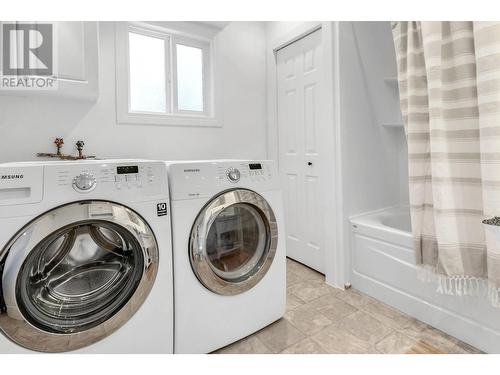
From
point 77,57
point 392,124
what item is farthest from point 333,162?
point 77,57

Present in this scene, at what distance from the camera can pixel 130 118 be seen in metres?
2.08

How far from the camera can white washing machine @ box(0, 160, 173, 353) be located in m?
0.94

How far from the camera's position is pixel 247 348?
4.57 ft

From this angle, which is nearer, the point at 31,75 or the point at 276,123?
the point at 31,75

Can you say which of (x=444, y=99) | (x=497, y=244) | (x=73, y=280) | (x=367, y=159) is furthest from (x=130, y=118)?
(x=497, y=244)

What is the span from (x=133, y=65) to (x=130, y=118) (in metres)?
0.47

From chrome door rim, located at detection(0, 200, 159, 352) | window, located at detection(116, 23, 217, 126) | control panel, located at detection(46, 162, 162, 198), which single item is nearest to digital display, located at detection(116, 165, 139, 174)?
control panel, located at detection(46, 162, 162, 198)

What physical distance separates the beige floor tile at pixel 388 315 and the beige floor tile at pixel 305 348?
0.49 metres

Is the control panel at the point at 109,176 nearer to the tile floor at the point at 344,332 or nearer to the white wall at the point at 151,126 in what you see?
the tile floor at the point at 344,332

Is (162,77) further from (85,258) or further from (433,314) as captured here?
(433,314)

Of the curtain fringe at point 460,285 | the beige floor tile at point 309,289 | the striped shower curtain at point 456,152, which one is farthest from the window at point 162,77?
the curtain fringe at point 460,285

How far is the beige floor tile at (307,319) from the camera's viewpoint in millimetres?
1546

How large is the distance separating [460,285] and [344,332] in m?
0.63

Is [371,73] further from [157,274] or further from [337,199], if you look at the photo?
[157,274]
